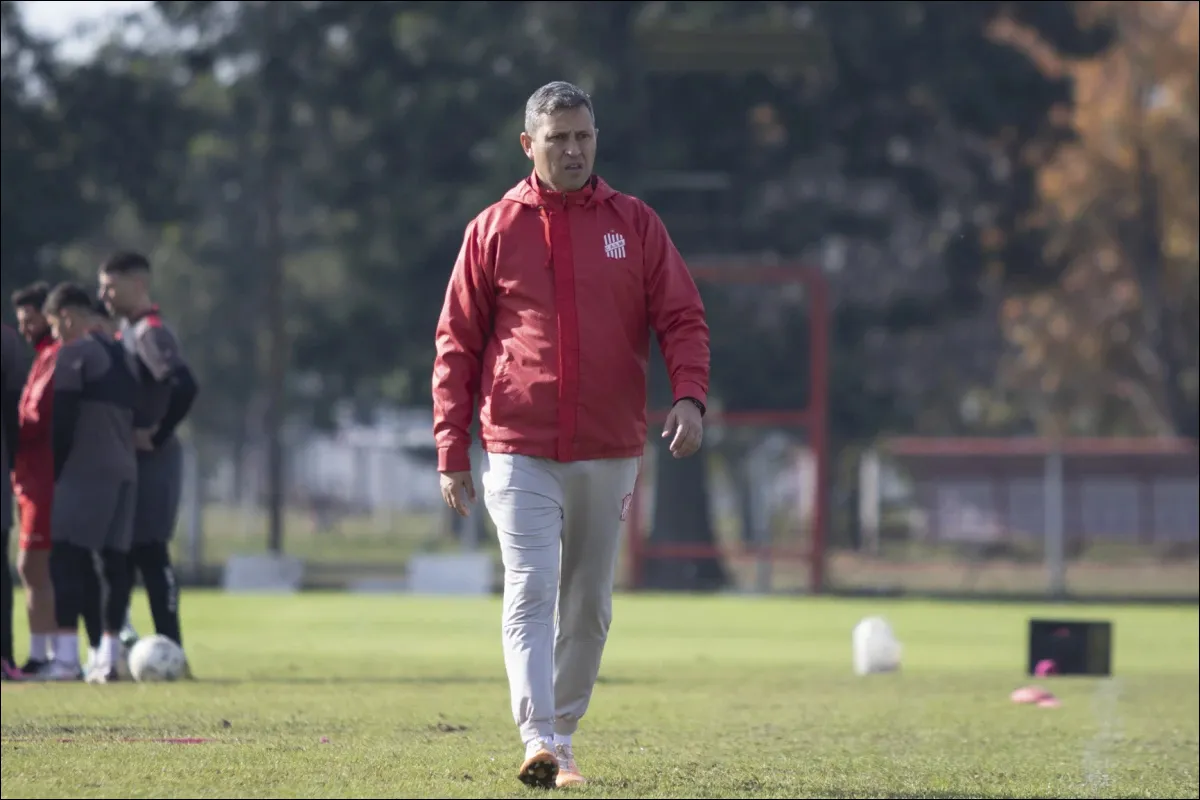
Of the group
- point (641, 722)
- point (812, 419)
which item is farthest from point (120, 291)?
point (812, 419)

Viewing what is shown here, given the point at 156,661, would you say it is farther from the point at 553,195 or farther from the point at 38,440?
the point at 553,195

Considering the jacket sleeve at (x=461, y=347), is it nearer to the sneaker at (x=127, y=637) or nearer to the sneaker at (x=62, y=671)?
the sneaker at (x=62, y=671)

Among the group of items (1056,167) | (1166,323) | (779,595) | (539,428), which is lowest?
(779,595)

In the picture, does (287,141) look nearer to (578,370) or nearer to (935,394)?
(935,394)

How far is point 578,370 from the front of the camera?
647 centimetres

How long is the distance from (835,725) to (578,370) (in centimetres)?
398

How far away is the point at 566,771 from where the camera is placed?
6352mm

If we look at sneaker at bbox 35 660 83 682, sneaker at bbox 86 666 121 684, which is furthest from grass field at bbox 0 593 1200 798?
sneaker at bbox 35 660 83 682

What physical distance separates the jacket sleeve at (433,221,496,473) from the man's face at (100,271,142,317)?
16.9 feet

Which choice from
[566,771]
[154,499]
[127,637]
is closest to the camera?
[566,771]

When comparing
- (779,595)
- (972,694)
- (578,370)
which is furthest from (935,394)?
(578,370)

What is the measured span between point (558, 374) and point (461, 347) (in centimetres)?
32

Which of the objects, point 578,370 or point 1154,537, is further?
point 1154,537

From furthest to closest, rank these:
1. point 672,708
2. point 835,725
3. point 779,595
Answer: point 779,595 < point 672,708 < point 835,725
